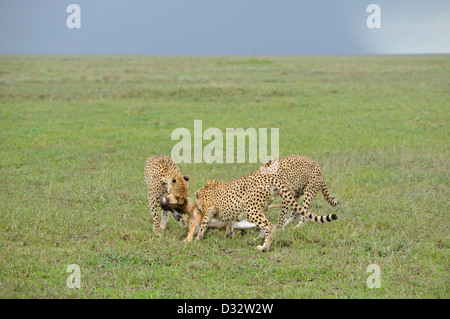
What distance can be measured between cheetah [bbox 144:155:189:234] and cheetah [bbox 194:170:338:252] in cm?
38

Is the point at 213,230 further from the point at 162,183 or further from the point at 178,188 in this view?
Result: the point at 162,183

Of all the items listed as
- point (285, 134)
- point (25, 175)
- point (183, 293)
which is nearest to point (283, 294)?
point (183, 293)

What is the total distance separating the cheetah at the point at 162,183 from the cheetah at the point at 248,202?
379mm

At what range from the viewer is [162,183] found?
7.53 meters

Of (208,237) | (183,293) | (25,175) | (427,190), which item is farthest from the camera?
(25,175)

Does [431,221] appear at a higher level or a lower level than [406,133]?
lower

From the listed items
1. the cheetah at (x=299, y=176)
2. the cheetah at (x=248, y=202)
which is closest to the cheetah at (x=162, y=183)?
the cheetah at (x=248, y=202)

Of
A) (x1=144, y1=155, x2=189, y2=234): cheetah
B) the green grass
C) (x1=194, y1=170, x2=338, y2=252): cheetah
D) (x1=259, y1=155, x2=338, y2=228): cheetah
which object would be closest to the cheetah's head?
(x1=144, y1=155, x2=189, y2=234): cheetah

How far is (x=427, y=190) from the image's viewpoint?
923cm

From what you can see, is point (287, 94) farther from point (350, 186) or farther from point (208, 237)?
point (208, 237)

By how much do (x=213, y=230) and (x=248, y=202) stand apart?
1.11 metres

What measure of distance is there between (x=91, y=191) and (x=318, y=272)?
5.28 m

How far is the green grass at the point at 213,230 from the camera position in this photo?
5.55 m

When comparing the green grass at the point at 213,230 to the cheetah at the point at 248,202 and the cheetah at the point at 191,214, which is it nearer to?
→ the cheetah at the point at 191,214
